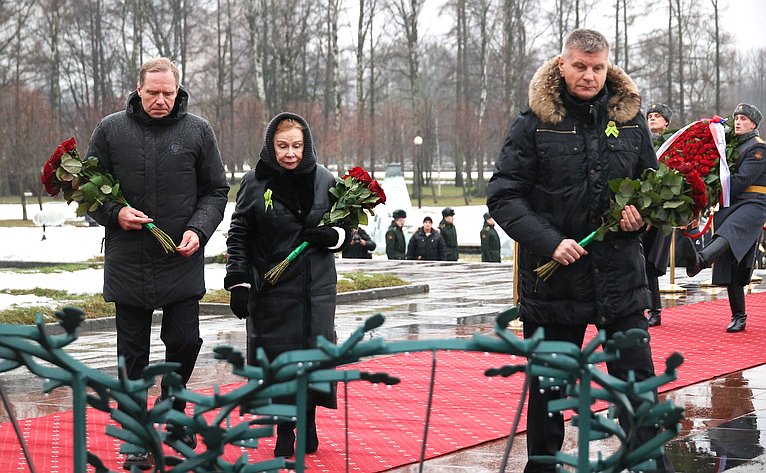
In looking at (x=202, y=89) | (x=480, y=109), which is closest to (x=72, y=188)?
(x=480, y=109)

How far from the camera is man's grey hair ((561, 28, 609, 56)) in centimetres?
548

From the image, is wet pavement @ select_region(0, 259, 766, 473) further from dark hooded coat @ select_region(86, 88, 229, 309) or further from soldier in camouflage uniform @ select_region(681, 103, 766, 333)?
dark hooded coat @ select_region(86, 88, 229, 309)

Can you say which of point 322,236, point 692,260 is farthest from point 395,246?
point 322,236

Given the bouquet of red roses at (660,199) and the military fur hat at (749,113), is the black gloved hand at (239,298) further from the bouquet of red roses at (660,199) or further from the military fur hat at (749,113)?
the military fur hat at (749,113)

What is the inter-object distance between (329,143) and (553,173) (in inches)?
A: 2221

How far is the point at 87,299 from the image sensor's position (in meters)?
15.2

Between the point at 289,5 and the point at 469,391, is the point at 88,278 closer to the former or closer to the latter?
the point at 469,391

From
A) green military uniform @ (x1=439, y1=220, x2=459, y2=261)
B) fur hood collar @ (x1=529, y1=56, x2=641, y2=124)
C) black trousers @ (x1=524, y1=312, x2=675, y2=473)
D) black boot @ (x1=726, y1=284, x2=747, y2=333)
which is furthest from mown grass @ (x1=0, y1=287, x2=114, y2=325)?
green military uniform @ (x1=439, y1=220, x2=459, y2=261)

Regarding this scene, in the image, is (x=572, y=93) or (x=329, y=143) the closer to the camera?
(x=572, y=93)

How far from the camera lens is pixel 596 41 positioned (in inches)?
217

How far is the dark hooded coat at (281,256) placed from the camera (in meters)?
6.62

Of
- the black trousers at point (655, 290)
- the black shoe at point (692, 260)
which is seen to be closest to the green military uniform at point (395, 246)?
the black trousers at point (655, 290)

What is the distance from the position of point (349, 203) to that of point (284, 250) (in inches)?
15.8

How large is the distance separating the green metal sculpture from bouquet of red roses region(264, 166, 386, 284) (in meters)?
3.54
